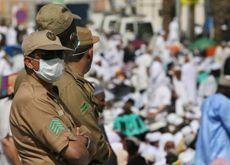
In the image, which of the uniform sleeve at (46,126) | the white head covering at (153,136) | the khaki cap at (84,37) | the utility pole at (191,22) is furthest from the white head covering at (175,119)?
the utility pole at (191,22)

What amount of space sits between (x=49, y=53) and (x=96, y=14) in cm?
3765

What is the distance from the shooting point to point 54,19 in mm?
4293

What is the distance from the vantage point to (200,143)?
22.7ft

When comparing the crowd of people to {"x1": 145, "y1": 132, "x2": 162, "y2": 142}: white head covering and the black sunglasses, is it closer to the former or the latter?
{"x1": 145, "y1": 132, "x2": 162, "y2": 142}: white head covering

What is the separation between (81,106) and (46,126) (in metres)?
0.53

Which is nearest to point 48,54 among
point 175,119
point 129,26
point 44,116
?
point 44,116

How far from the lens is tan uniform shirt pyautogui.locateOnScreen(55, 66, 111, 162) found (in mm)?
4285

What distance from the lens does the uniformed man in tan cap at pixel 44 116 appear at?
12.5ft

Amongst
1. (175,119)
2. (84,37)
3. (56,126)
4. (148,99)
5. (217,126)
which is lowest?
(148,99)

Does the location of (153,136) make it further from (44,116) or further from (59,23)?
(44,116)

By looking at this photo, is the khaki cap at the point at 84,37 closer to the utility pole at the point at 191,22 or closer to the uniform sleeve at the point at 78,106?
the uniform sleeve at the point at 78,106

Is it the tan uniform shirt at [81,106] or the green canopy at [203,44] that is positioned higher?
the tan uniform shirt at [81,106]

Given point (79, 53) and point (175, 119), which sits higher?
point (79, 53)

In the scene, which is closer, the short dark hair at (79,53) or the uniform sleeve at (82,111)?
the uniform sleeve at (82,111)
